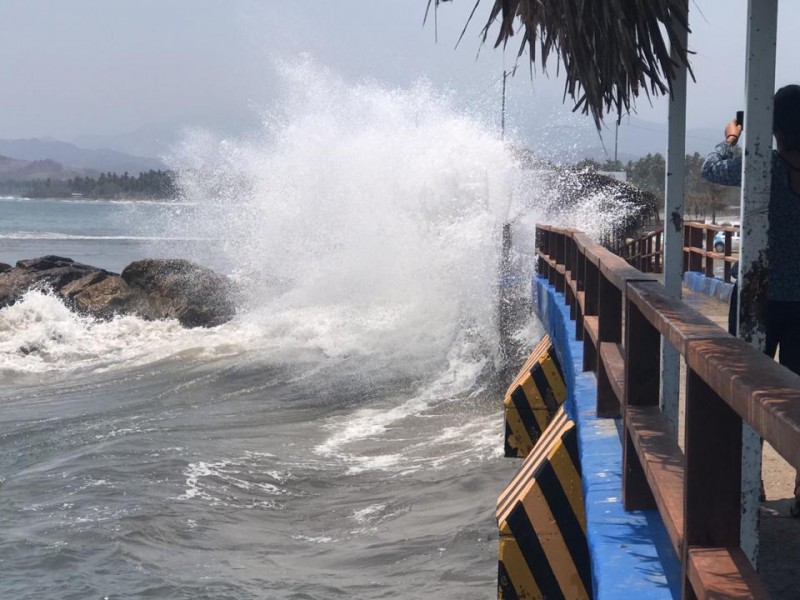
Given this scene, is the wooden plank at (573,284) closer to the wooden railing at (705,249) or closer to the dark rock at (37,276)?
the wooden railing at (705,249)

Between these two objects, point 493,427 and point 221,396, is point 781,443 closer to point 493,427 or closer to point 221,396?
point 493,427

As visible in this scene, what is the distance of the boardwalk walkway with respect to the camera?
Answer: 138 inches

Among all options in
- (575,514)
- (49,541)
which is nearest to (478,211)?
(49,541)

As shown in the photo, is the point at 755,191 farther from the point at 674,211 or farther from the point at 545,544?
the point at 545,544

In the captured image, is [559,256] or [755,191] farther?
[559,256]

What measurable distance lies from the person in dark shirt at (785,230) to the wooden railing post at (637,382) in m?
0.96

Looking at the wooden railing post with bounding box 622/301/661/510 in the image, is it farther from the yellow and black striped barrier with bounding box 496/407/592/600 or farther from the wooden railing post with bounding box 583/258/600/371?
the wooden railing post with bounding box 583/258/600/371

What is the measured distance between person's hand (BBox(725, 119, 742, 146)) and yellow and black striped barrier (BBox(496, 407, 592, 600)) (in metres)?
1.65

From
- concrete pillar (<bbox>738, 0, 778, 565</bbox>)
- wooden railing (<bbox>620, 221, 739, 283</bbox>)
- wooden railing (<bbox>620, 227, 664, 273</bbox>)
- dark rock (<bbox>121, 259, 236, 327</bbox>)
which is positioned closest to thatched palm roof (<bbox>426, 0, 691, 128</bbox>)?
concrete pillar (<bbox>738, 0, 778, 565</bbox>)

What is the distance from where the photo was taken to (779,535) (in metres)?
4.09

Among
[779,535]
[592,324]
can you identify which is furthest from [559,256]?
[779,535]

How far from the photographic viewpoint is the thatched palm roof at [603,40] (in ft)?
13.5

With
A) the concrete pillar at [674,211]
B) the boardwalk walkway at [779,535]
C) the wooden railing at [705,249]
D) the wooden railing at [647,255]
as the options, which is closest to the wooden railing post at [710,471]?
the boardwalk walkway at [779,535]

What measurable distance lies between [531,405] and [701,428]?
5.78 metres
